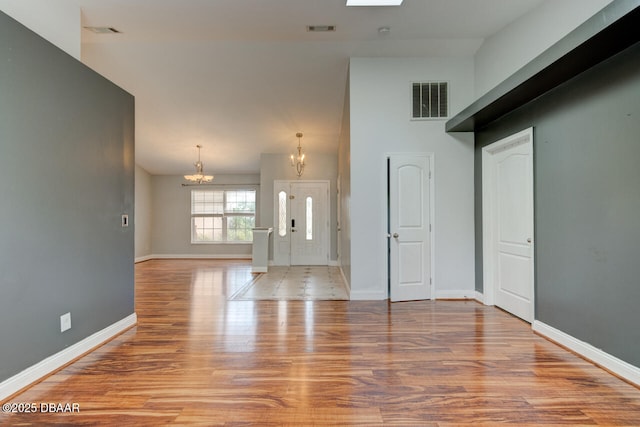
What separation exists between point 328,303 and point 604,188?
3.21m

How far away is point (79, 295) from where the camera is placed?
2.83 metres

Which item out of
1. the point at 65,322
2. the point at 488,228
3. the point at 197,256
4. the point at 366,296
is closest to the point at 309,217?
the point at 197,256

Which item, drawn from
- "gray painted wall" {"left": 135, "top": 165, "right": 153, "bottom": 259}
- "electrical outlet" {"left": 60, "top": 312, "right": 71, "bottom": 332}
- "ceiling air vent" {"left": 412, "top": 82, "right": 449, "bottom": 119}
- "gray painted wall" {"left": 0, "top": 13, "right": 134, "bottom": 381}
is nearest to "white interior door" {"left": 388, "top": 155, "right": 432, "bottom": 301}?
"ceiling air vent" {"left": 412, "top": 82, "right": 449, "bottom": 119}

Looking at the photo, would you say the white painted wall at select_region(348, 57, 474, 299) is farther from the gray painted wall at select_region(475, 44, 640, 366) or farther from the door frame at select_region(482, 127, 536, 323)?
the gray painted wall at select_region(475, 44, 640, 366)

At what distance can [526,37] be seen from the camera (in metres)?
3.61

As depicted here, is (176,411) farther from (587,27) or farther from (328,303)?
(587,27)

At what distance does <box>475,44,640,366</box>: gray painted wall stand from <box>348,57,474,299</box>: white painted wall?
125cm

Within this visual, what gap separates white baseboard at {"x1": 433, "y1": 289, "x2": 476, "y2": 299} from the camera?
15.3 feet

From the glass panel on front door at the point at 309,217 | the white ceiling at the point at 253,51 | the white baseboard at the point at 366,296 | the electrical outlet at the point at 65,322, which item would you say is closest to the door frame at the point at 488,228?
the white baseboard at the point at 366,296

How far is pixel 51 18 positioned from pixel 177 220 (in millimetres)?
7343

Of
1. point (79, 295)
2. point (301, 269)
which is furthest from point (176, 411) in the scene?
point (301, 269)

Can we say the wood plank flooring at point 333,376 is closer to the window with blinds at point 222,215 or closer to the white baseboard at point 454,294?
the white baseboard at point 454,294

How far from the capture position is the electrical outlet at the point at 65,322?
8.62 feet

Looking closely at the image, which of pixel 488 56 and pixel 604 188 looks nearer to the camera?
pixel 604 188
